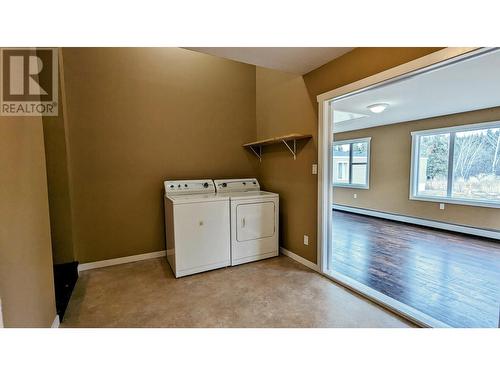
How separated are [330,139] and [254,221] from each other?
1.33 meters

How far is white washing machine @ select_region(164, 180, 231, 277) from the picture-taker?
102 inches

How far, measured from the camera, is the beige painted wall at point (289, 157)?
9.11 ft

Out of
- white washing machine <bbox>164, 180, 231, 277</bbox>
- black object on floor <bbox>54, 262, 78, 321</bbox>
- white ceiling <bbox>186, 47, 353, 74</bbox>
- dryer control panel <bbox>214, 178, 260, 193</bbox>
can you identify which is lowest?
black object on floor <bbox>54, 262, 78, 321</bbox>

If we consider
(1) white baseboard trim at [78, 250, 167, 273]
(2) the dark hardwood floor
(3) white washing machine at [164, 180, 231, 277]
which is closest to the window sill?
(2) the dark hardwood floor

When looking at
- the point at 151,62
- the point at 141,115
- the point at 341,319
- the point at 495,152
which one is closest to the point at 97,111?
the point at 141,115

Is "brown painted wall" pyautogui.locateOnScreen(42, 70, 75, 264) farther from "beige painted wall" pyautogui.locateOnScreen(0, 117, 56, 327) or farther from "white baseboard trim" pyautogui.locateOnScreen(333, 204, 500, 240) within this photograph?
"white baseboard trim" pyautogui.locateOnScreen(333, 204, 500, 240)

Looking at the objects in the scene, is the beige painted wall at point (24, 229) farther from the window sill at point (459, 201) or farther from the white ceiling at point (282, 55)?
the window sill at point (459, 201)

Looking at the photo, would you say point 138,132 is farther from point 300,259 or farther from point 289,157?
point 300,259

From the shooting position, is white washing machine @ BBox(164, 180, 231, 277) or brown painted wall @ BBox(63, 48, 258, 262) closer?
white washing machine @ BBox(164, 180, 231, 277)

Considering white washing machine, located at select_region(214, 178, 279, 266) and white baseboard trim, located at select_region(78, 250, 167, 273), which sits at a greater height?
white washing machine, located at select_region(214, 178, 279, 266)

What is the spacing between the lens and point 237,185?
350cm

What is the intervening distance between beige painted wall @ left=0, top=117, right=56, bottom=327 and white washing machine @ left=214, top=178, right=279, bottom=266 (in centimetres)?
172

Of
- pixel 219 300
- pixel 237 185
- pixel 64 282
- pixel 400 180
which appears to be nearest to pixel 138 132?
pixel 237 185
